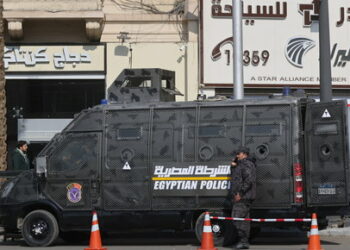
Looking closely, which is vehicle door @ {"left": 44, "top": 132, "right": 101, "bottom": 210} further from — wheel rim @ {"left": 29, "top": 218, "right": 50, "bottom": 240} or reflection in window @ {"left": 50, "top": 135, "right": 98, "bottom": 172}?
wheel rim @ {"left": 29, "top": 218, "right": 50, "bottom": 240}

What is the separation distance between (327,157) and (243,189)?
60.7 inches

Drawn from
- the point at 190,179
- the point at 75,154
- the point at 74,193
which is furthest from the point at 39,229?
the point at 190,179

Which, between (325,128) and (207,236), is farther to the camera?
(325,128)

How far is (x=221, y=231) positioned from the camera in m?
12.9

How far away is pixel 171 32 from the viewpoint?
69.1 ft

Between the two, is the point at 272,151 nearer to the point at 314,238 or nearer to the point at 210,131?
the point at 210,131

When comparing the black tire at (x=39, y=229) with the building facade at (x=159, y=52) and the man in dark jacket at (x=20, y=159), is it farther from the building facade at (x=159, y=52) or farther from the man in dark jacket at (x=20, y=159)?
the building facade at (x=159, y=52)

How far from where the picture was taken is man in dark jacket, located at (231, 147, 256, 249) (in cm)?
1219

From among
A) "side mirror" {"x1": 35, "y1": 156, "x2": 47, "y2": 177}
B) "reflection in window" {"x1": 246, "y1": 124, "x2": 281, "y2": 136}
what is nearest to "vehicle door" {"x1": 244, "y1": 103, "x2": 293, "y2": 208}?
"reflection in window" {"x1": 246, "y1": 124, "x2": 281, "y2": 136}

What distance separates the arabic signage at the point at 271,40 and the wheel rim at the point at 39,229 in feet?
27.3

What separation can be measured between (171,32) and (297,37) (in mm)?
3451

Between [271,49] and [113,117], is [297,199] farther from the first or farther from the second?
[271,49]

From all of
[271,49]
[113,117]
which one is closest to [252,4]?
[271,49]

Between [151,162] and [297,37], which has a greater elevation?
[297,37]
